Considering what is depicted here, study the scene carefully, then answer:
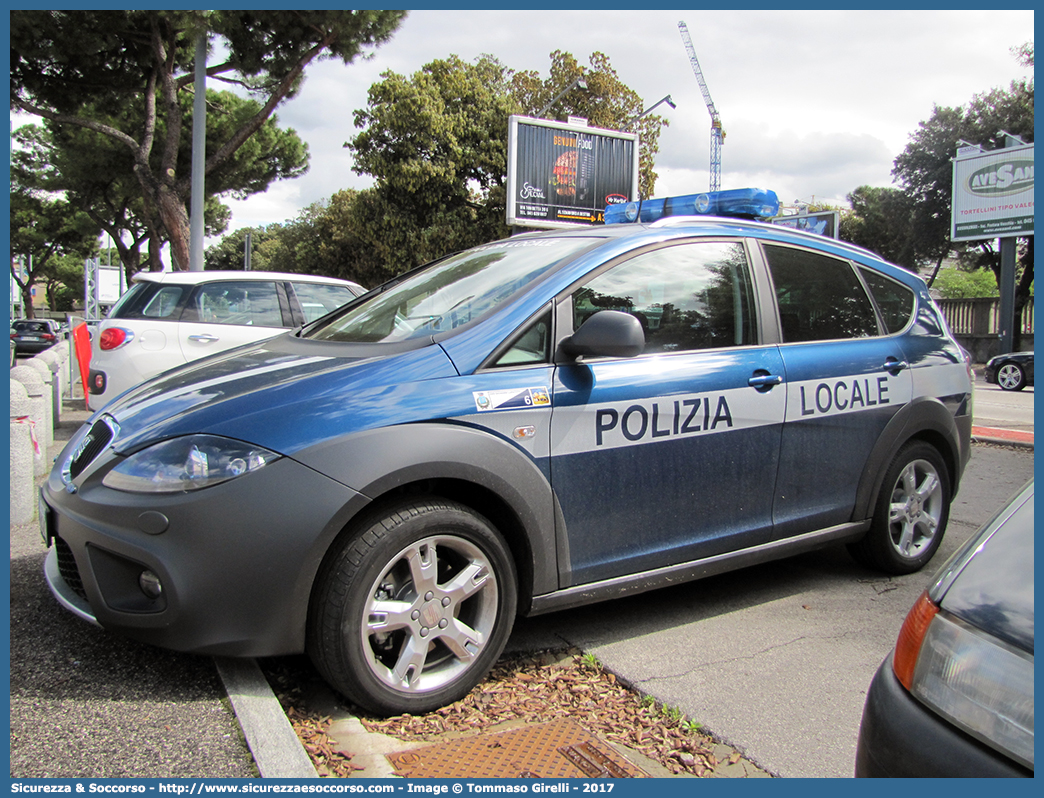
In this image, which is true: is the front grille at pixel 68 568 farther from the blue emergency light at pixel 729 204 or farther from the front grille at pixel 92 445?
the blue emergency light at pixel 729 204

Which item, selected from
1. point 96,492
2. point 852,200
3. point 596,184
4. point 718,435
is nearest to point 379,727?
point 96,492

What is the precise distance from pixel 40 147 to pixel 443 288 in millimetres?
33832

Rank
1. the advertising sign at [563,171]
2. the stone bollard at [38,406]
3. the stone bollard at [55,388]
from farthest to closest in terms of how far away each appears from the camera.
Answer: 1. the advertising sign at [563,171]
2. the stone bollard at [55,388]
3. the stone bollard at [38,406]

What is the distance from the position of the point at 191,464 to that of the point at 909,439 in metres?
3.40

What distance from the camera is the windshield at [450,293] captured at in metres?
3.20

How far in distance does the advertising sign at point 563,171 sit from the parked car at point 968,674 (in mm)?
18300

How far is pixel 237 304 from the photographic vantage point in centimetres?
838

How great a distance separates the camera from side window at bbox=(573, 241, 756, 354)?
3.31m

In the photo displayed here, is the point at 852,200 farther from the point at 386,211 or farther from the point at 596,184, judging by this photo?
the point at 596,184

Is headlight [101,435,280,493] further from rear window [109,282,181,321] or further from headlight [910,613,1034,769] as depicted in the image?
rear window [109,282,181,321]

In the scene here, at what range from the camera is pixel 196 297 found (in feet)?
26.7

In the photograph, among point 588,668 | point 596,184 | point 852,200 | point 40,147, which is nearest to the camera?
point 588,668

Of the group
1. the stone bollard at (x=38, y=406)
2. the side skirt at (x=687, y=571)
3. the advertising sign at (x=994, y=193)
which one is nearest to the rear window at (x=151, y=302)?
the stone bollard at (x=38, y=406)

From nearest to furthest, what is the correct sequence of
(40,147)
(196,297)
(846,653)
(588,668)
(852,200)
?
(588,668) → (846,653) → (196,297) → (40,147) → (852,200)
